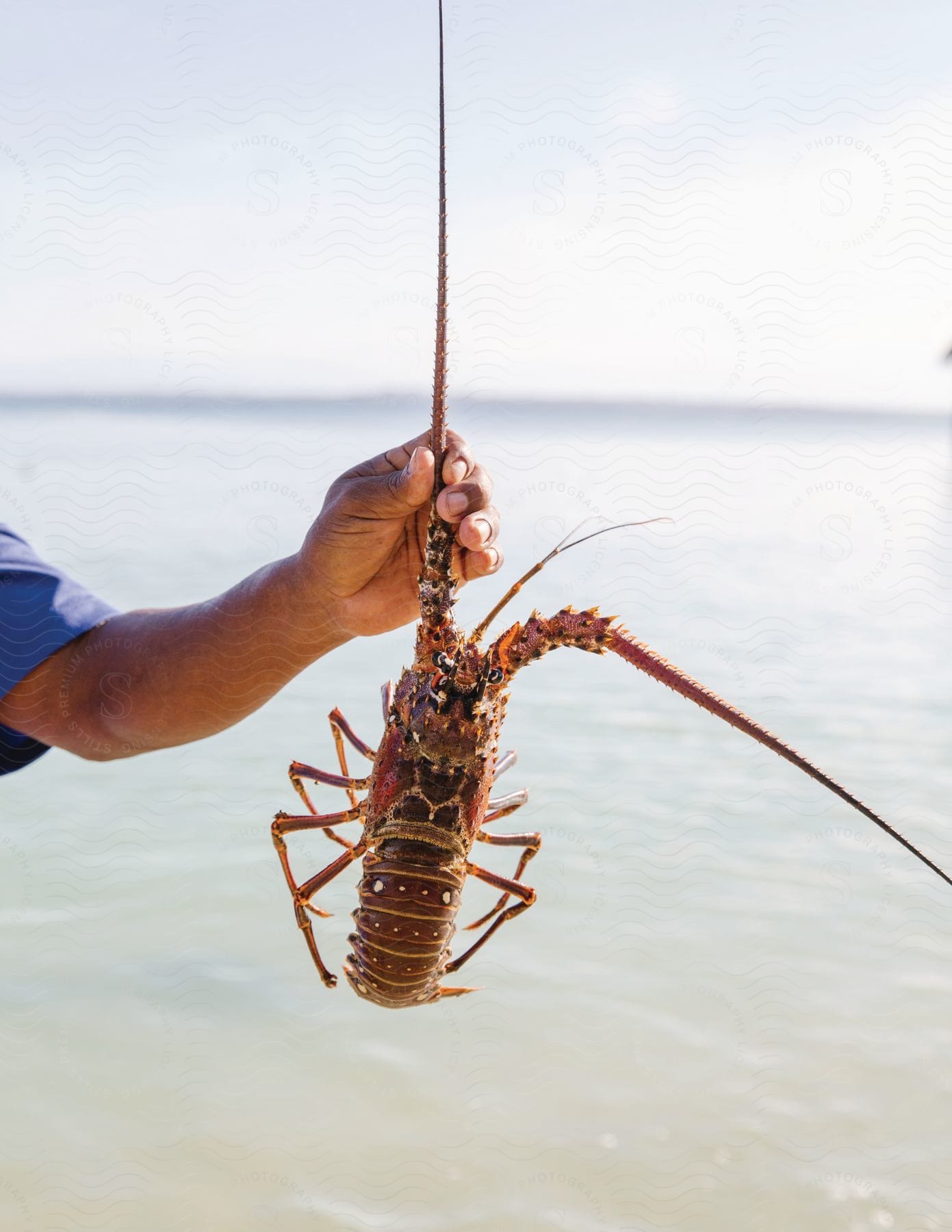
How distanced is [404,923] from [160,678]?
69 centimetres

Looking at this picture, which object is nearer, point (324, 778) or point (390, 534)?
point (390, 534)

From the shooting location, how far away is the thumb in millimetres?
1579

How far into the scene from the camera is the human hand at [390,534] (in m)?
1.59

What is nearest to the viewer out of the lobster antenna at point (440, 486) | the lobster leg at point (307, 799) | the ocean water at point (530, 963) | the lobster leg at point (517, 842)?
the lobster antenna at point (440, 486)

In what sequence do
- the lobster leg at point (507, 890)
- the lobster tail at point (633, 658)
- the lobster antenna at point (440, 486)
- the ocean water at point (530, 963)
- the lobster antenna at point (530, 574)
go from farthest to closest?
1. the ocean water at point (530, 963)
2. the lobster leg at point (507, 890)
3. the lobster antenna at point (530, 574)
4. the lobster antenna at point (440, 486)
5. the lobster tail at point (633, 658)

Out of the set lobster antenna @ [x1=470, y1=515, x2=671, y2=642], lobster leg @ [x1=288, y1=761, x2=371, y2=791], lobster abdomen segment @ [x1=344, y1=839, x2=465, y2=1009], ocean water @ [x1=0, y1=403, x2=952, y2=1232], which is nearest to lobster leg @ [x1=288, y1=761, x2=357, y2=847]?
lobster leg @ [x1=288, y1=761, x2=371, y2=791]

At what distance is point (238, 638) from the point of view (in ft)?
6.93

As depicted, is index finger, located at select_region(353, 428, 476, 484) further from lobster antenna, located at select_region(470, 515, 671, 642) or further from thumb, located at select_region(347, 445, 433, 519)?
lobster antenna, located at select_region(470, 515, 671, 642)

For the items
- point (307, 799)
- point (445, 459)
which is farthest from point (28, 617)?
point (445, 459)

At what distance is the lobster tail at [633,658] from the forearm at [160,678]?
0.40 meters

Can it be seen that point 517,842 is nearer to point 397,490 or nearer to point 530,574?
point 530,574

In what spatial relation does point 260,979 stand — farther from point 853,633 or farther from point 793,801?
point 853,633

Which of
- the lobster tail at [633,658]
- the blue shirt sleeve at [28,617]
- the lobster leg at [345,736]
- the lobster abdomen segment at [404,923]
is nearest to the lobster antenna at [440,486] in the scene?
the lobster tail at [633,658]

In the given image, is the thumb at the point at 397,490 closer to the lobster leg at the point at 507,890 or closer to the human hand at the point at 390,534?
the human hand at the point at 390,534
